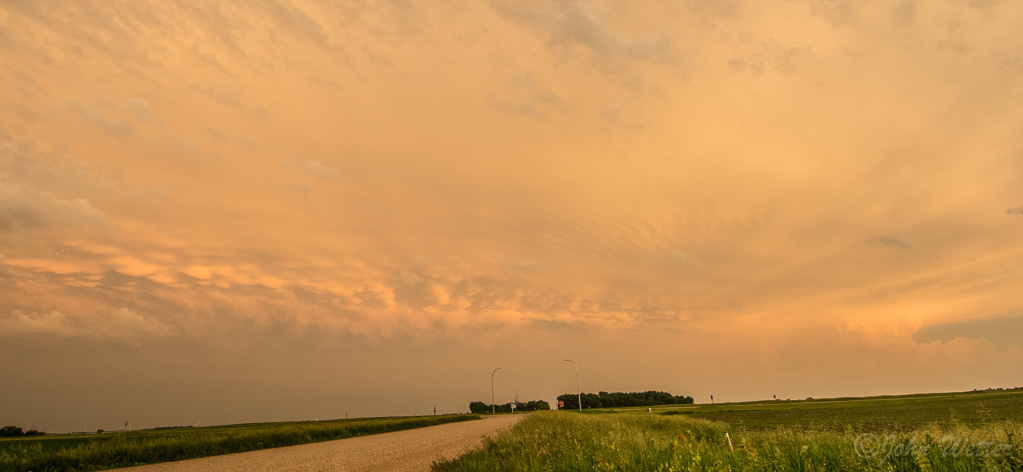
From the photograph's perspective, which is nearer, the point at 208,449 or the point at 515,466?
the point at 515,466

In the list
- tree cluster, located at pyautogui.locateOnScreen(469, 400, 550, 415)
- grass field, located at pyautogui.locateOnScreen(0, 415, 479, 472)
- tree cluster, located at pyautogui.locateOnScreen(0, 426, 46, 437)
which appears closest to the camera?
grass field, located at pyautogui.locateOnScreen(0, 415, 479, 472)

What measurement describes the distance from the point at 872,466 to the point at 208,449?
31220mm

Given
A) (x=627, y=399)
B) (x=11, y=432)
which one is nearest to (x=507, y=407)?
(x=627, y=399)

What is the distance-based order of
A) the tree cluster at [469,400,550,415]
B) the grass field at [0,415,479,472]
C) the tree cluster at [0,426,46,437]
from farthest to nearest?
the tree cluster at [469,400,550,415], the tree cluster at [0,426,46,437], the grass field at [0,415,479,472]

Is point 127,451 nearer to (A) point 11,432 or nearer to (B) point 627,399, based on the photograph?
(A) point 11,432

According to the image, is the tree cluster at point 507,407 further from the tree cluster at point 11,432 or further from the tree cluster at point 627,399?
the tree cluster at point 11,432

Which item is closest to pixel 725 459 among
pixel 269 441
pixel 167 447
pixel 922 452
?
pixel 922 452

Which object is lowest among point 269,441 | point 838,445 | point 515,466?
point 269,441

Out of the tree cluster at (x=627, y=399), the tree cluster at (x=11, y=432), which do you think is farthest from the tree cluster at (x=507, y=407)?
the tree cluster at (x=11, y=432)

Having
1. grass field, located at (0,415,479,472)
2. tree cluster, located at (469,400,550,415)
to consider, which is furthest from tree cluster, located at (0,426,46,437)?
tree cluster, located at (469,400,550,415)

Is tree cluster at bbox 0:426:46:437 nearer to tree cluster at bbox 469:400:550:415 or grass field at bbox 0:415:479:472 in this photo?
grass field at bbox 0:415:479:472

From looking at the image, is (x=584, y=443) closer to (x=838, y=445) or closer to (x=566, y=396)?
(x=838, y=445)

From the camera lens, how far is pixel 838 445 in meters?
8.46

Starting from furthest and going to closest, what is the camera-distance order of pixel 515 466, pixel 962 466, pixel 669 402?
1. pixel 669 402
2. pixel 515 466
3. pixel 962 466
